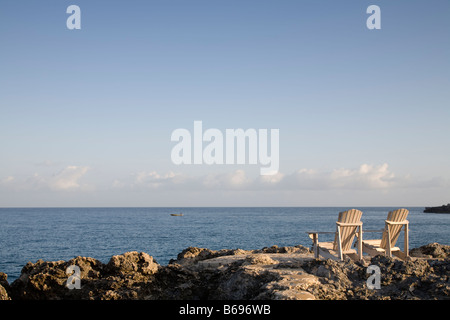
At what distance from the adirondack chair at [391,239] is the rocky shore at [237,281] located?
4.96 ft

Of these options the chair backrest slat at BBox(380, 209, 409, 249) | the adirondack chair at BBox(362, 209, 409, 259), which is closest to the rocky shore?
the adirondack chair at BBox(362, 209, 409, 259)

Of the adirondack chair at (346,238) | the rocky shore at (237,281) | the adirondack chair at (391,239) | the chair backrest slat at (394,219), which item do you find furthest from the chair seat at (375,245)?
the rocky shore at (237,281)

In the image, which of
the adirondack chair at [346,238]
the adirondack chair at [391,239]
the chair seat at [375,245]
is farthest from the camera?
the chair seat at [375,245]

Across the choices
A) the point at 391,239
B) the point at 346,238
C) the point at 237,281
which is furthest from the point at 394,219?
the point at 237,281

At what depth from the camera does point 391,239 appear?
8992mm

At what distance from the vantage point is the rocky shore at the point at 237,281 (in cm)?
577

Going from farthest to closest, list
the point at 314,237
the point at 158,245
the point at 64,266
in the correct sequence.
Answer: the point at 158,245, the point at 314,237, the point at 64,266

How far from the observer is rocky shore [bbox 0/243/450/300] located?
5.77 meters

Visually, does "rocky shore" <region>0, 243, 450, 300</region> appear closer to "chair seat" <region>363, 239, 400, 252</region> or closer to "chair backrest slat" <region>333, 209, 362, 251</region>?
"chair backrest slat" <region>333, 209, 362, 251</region>

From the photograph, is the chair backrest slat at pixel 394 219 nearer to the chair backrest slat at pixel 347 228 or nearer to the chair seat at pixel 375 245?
the chair seat at pixel 375 245
